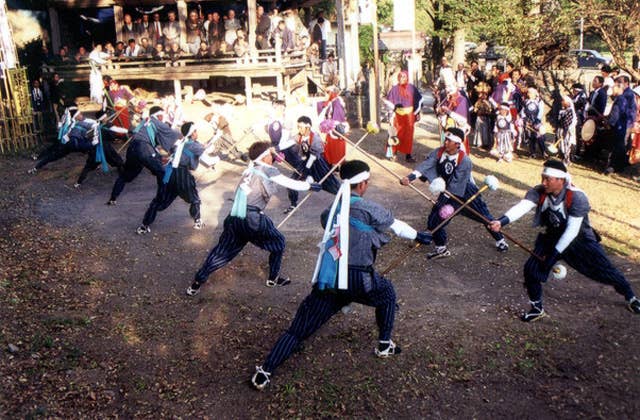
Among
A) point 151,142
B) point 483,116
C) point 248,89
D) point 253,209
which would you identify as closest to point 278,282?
point 253,209

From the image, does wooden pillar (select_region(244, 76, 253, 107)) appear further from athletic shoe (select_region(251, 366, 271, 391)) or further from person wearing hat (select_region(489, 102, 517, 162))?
athletic shoe (select_region(251, 366, 271, 391))

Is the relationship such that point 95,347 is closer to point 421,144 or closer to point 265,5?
point 421,144

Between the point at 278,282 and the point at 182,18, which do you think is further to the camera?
the point at 182,18

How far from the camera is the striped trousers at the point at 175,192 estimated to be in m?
9.16

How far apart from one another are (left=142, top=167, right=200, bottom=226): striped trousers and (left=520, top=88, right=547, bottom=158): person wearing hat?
7925mm

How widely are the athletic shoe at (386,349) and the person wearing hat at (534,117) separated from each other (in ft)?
30.1

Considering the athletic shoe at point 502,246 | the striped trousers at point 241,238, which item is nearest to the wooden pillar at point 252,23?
the athletic shoe at point 502,246

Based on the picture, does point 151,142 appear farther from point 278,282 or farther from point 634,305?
point 634,305

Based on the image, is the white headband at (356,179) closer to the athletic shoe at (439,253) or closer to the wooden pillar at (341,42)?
the athletic shoe at (439,253)

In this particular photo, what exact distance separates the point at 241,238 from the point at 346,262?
2.27 m

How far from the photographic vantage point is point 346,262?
4.98m

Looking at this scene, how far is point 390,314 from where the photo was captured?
17.7 ft

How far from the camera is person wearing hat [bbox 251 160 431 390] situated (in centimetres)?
504

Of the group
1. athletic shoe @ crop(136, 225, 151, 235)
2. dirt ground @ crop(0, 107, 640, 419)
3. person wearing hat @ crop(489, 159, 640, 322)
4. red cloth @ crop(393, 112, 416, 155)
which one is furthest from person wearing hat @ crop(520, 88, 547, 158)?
athletic shoe @ crop(136, 225, 151, 235)
